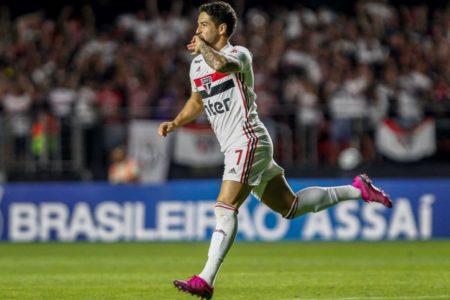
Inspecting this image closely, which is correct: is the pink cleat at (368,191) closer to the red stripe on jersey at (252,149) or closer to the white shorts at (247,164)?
the white shorts at (247,164)

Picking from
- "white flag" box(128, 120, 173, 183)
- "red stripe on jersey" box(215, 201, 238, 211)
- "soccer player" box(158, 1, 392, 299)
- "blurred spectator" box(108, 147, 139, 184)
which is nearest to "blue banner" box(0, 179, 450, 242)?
"blurred spectator" box(108, 147, 139, 184)

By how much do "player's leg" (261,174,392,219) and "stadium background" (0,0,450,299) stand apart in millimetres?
5214

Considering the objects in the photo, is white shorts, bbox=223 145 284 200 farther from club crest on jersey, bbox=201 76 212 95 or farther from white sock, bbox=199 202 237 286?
club crest on jersey, bbox=201 76 212 95

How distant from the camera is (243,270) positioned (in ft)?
43.8

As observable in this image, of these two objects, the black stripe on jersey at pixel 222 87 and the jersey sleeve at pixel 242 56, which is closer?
the jersey sleeve at pixel 242 56

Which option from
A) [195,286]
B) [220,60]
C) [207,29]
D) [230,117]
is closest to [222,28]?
[207,29]

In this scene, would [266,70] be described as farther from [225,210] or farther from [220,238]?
[220,238]

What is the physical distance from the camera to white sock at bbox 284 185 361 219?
395 inches

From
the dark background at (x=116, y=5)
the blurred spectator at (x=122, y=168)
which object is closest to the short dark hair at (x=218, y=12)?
the blurred spectator at (x=122, y=168)

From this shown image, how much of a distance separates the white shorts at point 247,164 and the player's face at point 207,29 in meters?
0.94

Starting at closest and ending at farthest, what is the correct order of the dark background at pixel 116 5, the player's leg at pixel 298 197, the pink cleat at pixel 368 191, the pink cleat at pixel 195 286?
1. the pink cleat at pixel 195 286
2. the player's leg at pixel 298 197
3. the pink cleat at pixel 368 191
4. the dark background at pixel 116 5

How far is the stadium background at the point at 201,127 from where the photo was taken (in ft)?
63.9

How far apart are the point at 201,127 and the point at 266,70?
2245 mm

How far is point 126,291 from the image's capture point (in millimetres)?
10453
